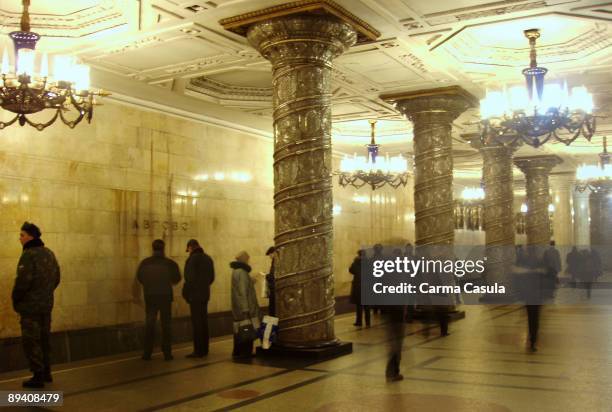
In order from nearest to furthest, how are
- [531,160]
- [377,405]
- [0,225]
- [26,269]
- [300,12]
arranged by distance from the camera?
[377,405], [26,269], [300,12], [0,225], [531,160]

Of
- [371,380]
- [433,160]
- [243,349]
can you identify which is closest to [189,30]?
[243,349]

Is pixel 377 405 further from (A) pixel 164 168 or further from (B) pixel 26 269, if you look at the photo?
(A) pixel 164 168

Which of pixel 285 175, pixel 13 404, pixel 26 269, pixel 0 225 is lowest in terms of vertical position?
pixel 13 404

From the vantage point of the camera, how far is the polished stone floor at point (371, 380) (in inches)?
231

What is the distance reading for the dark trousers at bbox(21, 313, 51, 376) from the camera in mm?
6707

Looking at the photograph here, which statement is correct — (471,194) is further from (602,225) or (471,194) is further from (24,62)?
(24,62)

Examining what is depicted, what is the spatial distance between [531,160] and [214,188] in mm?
11918

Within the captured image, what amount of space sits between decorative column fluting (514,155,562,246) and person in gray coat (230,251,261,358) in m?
14.2

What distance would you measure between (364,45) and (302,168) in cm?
237

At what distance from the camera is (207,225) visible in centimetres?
1263

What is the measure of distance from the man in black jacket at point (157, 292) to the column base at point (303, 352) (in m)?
1.29

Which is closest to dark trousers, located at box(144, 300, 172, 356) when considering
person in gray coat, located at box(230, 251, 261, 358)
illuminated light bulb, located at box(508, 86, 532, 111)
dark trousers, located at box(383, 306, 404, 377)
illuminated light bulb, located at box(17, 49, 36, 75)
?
person in gray coat, located at box(230, 251, 261, 358)

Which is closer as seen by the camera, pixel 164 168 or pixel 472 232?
pixel 164 168

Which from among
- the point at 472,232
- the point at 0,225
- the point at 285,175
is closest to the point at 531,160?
the point at 472,232
